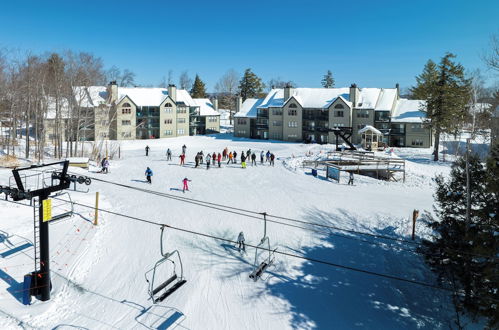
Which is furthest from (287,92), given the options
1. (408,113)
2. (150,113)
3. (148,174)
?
(148,174)

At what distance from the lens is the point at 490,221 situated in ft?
40.2

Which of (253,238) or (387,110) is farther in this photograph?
(387,110)

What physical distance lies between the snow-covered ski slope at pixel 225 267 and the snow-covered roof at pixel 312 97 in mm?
37688

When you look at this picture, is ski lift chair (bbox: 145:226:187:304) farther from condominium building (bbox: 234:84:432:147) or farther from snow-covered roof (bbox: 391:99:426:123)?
snow-covered roof (bbox: 391:99:426:123)

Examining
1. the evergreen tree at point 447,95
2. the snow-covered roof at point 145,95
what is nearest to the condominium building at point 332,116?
the evergreen tree at point 447,95

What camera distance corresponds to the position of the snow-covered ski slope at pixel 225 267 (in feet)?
41.8

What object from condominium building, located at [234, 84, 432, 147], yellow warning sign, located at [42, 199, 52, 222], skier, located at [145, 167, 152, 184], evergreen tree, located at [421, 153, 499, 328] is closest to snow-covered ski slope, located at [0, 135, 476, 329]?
skier, located at [145, 167, 152, 184]

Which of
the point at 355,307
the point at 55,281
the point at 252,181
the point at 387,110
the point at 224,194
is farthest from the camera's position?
the point at 387,110

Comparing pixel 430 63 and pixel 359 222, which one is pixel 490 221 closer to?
pixel 359 222

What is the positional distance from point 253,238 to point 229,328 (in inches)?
257

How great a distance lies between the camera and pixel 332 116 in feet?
199

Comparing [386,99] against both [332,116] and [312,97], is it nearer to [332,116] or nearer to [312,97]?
[332,116]

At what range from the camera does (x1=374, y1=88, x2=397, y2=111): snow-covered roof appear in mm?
58703

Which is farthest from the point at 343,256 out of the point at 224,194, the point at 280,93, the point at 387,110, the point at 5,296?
the point at 280,93
